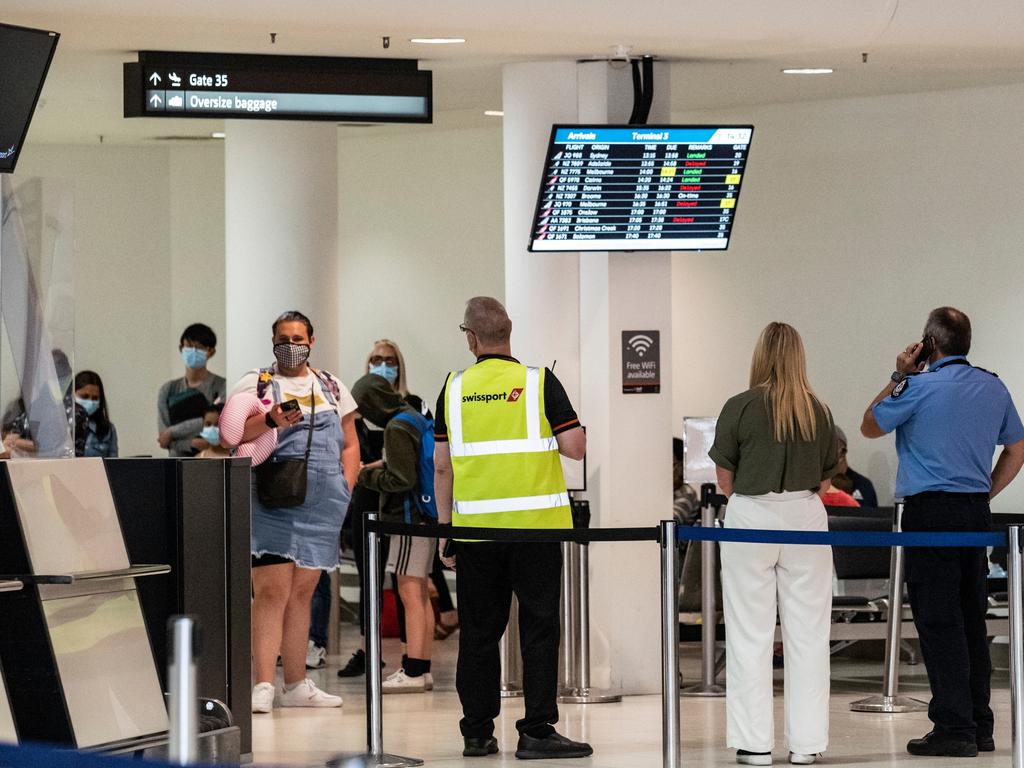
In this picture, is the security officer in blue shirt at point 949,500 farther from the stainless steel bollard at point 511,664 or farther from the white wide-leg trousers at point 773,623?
the stainless steel bollard at point 511,664

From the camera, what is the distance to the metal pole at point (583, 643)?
7.78 m

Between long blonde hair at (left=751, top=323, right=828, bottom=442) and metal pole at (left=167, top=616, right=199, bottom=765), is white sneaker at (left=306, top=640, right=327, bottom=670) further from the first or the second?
metal pole at (left=167, top=616, right=199, bottom=765)

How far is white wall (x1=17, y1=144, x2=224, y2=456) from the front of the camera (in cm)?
1211

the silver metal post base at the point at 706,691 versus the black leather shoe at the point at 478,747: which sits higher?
the black leather shoe at the point at 478,747

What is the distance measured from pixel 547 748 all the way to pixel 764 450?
1291 millimetres

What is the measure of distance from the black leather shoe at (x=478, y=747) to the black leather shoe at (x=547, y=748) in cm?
11

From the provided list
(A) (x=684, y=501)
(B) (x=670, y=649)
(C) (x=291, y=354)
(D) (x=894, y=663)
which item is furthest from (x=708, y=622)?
(B) (x=670, y=649)

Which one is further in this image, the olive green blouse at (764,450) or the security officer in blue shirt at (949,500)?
the security officer in blue shirt at (949,500)

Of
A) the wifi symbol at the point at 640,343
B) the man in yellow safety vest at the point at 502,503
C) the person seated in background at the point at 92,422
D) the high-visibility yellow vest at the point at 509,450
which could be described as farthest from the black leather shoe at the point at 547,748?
the person seated in background at the point at 92,422

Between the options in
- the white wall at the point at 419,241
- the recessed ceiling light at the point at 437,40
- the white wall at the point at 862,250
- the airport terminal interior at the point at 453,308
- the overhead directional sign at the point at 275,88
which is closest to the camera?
the airport terminal interior at the point at 453,308

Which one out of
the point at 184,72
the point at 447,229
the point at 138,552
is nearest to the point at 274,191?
the point at 184,72

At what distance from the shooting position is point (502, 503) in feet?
20.2

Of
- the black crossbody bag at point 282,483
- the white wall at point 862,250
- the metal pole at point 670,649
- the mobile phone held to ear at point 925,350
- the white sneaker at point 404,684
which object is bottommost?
the white sneaker at point 404,684

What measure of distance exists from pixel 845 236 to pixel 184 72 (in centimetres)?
447
